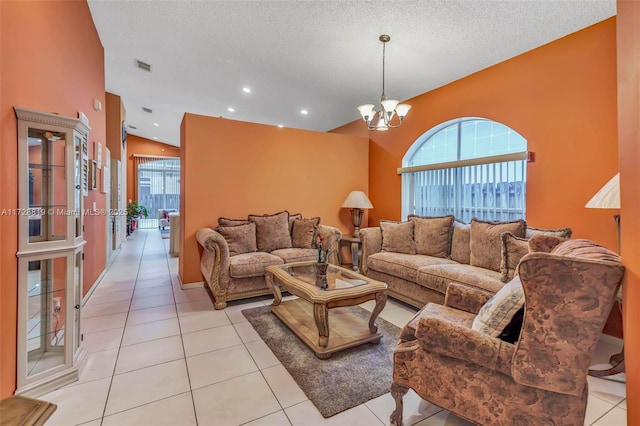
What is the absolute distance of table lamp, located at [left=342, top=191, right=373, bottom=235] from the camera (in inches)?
189

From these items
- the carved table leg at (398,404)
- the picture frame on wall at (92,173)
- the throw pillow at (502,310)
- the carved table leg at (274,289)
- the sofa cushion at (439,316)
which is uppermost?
the picture frame on wall at (92,173)

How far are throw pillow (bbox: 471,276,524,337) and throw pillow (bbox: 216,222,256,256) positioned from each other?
2.92 m

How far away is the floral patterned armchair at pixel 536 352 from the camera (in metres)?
1.08

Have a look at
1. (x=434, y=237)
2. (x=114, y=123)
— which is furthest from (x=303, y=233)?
(x=114, y=123)

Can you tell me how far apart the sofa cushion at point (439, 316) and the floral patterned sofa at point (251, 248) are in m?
1.48

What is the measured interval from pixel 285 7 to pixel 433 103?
2.53 m

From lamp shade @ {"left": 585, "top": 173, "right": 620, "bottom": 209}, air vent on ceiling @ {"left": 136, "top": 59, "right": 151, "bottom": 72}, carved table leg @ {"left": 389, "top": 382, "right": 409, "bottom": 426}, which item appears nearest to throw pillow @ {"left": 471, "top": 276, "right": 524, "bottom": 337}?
carved table leg @ {"left": 389, "top": 382, "right": 409, "bottom": 426}

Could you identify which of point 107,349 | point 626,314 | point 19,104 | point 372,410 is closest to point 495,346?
point 626,314

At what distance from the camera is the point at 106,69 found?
503cm

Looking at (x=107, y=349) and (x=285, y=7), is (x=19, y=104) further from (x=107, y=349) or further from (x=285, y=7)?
(x=285, y=7)

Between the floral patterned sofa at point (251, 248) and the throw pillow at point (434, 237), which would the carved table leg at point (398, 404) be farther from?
the throw pillow at point (434, 237)

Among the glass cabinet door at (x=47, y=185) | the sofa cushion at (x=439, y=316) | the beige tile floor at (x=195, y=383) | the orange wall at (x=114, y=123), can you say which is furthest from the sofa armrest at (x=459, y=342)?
the orange wall at (x=114, y=123)

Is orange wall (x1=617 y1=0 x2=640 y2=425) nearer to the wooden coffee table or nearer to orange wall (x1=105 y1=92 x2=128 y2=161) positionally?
the wooden coffee table

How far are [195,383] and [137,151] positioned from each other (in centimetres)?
1113
